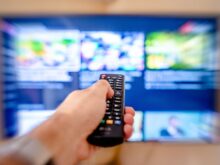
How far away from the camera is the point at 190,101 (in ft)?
3.32

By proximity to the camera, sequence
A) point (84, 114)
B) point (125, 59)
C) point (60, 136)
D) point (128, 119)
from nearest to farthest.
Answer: point (60, 136) → point (84, 114) → point (128, 119) → point (125, 59)

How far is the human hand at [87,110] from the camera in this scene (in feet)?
2.11

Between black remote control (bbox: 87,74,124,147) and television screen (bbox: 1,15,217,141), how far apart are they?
0.76 feet

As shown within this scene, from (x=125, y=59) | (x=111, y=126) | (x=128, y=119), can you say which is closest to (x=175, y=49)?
(x=125, y=59)

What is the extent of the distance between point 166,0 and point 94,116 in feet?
1.83

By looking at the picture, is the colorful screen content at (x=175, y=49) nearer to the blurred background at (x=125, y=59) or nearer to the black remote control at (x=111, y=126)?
the blurred background at (x=125, y=59)

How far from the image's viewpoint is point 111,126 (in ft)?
2.19

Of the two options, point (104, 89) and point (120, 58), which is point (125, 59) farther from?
point (104, 89)

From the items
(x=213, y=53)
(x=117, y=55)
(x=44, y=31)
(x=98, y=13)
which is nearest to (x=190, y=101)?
(x=213, y=53)

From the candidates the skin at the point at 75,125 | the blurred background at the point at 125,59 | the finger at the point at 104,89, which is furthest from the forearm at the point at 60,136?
the blurred background at the point at 125,59

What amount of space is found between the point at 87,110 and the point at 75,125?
→ 0.22ft

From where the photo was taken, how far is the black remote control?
65cm

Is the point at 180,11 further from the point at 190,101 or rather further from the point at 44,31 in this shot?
the point at 44,31

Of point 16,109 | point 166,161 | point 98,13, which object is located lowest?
point 166,161
